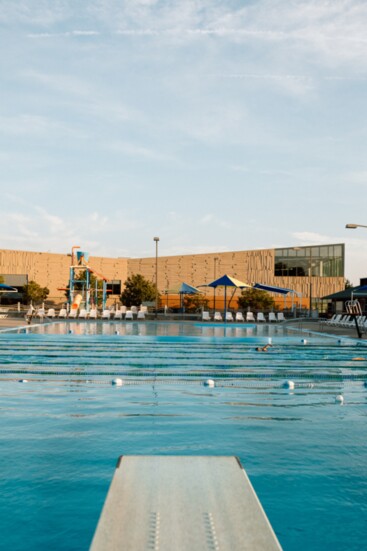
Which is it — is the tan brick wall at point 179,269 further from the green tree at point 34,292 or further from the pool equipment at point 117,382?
the pool equipment at point 117,382

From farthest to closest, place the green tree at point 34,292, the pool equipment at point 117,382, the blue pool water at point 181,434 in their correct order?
1. the green tree at point 34,292
2. the pool equipment at point 117,382
3. the blue pool water at point 181,434

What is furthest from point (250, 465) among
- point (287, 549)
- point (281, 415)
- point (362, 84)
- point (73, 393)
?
point (362, 84)

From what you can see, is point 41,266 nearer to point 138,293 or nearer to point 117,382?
point 138,293

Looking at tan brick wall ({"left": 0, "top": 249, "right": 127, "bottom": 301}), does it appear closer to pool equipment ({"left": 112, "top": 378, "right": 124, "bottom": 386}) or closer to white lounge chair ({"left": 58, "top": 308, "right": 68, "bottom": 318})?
white lounge chair ({"left": 58, "top": 308, "right": 68, "bottom": 318})

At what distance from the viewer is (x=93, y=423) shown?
239 inches

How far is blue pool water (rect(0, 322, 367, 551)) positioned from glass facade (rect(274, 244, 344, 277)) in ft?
162

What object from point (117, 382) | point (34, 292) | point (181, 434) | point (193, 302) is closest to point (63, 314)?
point (193, 302)

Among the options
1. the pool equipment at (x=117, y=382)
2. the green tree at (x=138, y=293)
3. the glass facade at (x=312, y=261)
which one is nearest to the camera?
the pool equipment at (x=117, y=382)

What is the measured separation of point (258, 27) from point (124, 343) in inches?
377

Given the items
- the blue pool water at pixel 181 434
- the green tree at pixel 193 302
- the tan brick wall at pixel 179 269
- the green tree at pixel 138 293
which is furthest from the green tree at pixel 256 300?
the blue pool water at pixel 181 434

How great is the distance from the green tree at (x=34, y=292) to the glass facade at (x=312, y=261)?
26690 mm

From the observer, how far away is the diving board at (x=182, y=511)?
2.76 m

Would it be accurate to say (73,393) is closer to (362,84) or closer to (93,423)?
(93,423)

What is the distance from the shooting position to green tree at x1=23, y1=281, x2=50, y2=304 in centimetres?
6081
